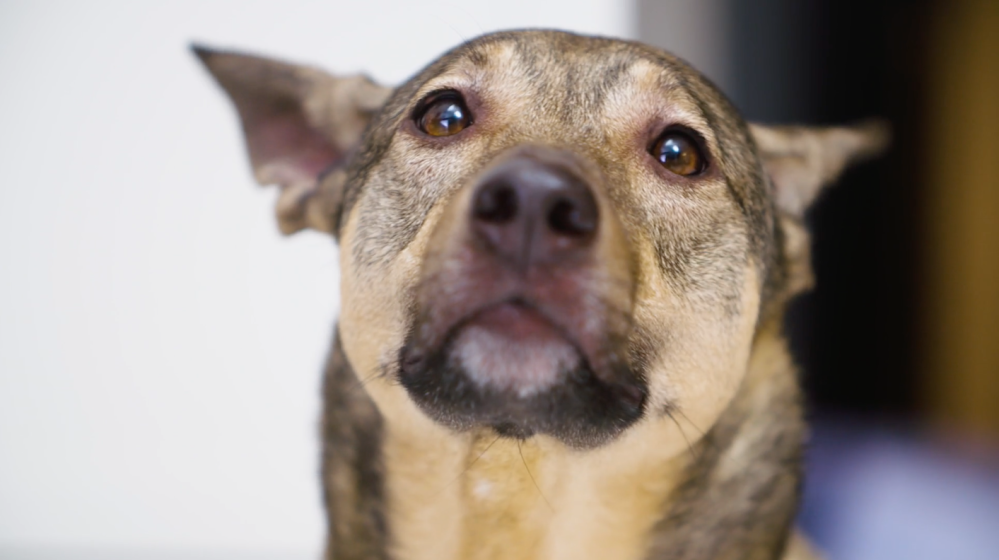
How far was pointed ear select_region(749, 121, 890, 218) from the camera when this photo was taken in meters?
1.94

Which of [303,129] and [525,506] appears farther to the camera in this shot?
[303,129]

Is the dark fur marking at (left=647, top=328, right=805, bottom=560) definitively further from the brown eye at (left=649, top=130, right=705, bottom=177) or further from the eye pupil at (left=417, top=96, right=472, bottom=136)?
the eye pupil at (left=417, top=96, right=472, bottom=136)

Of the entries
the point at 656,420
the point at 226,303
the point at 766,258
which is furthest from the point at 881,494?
the point at 226,303

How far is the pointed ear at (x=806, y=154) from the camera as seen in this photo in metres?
1.94

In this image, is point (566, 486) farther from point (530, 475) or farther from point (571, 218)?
point (571, 218)

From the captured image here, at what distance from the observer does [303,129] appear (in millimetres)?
1990

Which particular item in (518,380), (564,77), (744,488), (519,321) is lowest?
(744,488)

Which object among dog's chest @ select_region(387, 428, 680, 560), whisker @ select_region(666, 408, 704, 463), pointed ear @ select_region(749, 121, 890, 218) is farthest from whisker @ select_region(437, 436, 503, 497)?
pointed ear @ select_region(749, 121, 890, 218)

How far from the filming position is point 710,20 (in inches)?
137

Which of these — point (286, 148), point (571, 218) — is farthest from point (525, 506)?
point (286, 148)

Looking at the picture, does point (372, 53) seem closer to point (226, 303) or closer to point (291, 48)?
point (291, 48)

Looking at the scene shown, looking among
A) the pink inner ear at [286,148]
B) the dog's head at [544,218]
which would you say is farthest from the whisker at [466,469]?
the pink inner ear at [286,148]

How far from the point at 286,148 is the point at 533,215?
1.08 meters

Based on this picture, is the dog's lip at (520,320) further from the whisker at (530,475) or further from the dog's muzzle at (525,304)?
the whisker at (530,475)
